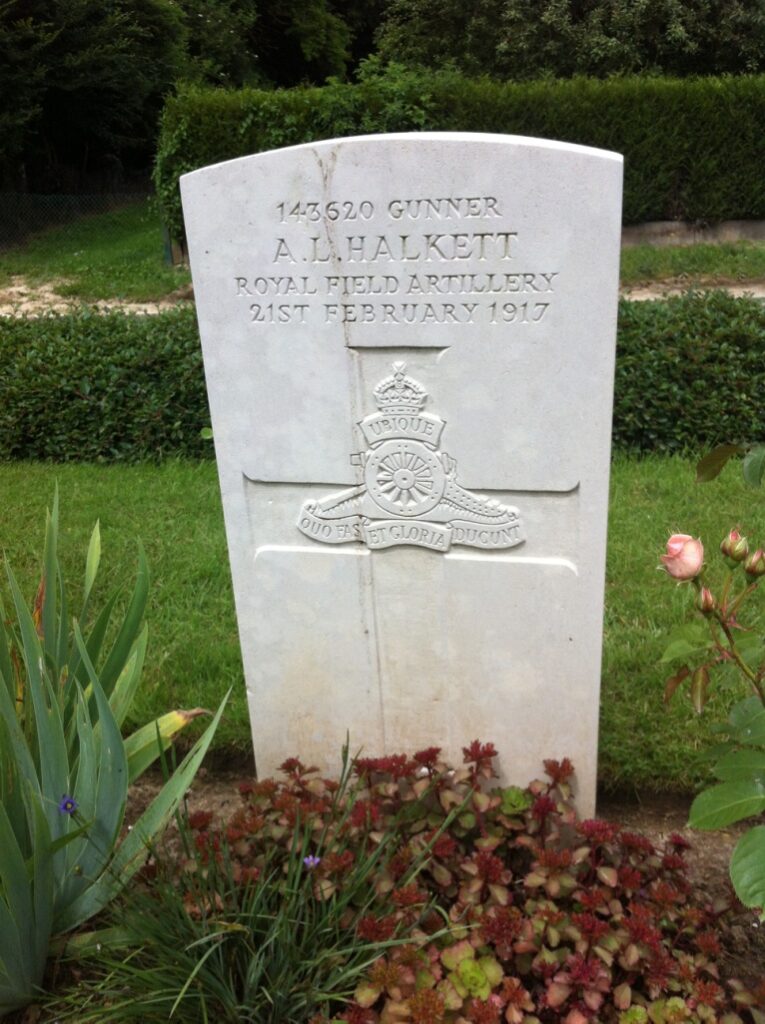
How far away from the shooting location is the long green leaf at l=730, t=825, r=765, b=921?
1.46 m

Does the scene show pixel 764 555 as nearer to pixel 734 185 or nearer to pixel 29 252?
pixel 734 185

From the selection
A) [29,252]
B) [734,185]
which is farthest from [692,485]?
[29,252]

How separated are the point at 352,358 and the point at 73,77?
1448 cm

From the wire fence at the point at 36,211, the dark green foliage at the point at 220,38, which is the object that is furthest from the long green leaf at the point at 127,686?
the dark green foliage at the point at 220,38

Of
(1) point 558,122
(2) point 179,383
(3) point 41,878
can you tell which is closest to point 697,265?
(1) point 558,122

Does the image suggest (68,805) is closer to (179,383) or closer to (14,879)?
(14,879)

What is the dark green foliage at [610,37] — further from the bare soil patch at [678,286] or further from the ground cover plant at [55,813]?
the ground cover plant at [55,813]

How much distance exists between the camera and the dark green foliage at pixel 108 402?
5039 mm

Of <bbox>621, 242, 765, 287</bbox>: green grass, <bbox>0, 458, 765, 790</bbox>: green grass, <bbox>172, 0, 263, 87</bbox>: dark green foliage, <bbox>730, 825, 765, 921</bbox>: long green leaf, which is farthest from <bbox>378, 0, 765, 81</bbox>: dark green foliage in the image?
<bbox>730, 825, 765, 921</bbox>: long green leaf

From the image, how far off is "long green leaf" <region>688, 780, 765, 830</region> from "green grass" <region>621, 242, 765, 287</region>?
8.92 m

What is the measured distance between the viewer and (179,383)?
16.5 ft

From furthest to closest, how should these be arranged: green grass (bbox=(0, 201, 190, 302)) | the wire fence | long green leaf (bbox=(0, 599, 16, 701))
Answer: the wire fence < green grass (bbox=(0, 201, 190, 302)) < long green leaf (bbox=(0, 599, 16, 701))

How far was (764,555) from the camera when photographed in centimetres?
169

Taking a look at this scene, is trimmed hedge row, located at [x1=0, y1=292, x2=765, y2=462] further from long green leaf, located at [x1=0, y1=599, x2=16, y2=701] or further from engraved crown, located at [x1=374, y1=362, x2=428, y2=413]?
long green leaf, located at [x1=0, y1=599, x2=16, y2=701]
